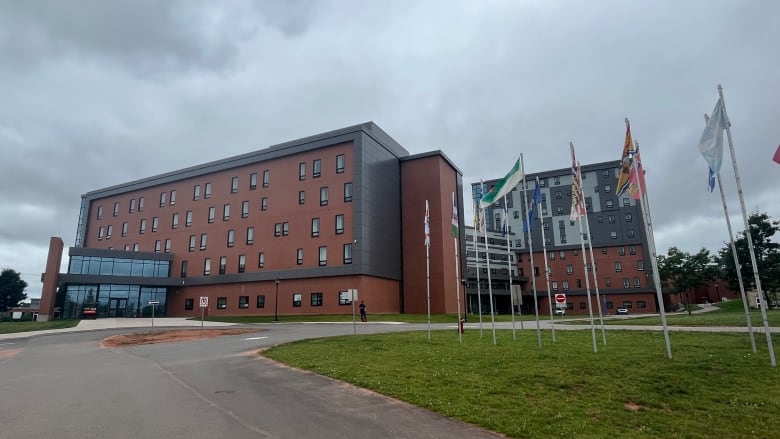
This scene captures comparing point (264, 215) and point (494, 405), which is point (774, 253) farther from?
point (264, 215)

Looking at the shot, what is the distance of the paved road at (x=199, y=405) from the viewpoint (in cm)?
789

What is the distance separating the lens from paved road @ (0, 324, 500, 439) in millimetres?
7895

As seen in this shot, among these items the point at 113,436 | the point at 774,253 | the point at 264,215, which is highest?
the point at 264,215

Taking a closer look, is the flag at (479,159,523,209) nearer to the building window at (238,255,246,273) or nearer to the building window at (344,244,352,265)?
the building window at (344,244,352,265)

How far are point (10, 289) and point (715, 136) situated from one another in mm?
103169

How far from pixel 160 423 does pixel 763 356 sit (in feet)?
48.6

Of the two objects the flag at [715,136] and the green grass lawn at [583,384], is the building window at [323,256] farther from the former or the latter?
the flag at [715,136]

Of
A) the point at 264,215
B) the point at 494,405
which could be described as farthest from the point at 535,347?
the point at 264,215

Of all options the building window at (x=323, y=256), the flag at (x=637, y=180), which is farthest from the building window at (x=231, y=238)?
the flag at (x=637, y=180)

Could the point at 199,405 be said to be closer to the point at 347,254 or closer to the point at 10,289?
the point at 347,254

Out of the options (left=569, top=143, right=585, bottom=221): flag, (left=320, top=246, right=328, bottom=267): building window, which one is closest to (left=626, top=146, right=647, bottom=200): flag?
(left=569, top=143, right=585, bottom=221): flag

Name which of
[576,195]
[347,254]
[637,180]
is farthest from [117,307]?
[637,180]

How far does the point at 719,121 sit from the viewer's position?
13.8 metres

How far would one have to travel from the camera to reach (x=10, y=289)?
270ft
